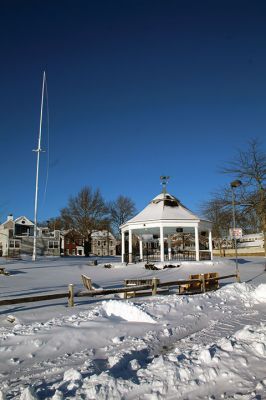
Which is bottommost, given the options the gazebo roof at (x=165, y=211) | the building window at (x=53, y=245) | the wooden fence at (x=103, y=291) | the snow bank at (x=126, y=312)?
the snow bank at (x=126, y=312)

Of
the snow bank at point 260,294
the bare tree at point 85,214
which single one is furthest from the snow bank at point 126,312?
the bare tree at point 85,214

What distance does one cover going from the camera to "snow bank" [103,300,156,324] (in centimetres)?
930

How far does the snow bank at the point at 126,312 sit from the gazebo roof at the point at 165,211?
18566mm

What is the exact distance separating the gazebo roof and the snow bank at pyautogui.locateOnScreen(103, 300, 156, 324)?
60.9ft

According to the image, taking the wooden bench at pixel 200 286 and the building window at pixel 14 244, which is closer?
the wooden bench at pixel 200 286

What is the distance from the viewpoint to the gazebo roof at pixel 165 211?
28.8 meters

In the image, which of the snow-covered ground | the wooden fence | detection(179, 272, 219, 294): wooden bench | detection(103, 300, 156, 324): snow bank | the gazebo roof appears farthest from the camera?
the gazebo roof

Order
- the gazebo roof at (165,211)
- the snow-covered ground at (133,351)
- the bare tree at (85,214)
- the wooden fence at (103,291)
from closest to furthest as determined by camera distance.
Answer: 1. the snow-covered ground at (133,351)
2. the wooden fence at (103,291)
3. the gazebo roof at (165,211)
4. the bare tree at (85,214)

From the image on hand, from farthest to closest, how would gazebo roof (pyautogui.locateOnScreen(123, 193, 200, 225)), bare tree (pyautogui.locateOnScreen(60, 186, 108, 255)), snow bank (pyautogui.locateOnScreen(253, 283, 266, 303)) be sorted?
1. bare tree (pyautogui.locateOnScreen(60, 186, 108, 255))
2. gazebo roof (pyautogui.locateOnScreen(123, 193, 200, 225))
3. snow bank (pyautogui.locateOnScreen(253, 283, 266, 303))

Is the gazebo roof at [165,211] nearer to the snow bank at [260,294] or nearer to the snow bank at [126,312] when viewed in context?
the snow bank at [260,294]

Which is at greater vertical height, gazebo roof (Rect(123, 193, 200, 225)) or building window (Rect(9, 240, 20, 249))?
gazebo roof (Rect(123, 193, 200, 225))

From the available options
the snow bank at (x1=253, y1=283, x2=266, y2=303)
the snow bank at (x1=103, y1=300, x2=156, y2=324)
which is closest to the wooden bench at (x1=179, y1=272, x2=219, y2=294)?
the snow bank at (x1=253, y1=283, x2=266, y2=303)

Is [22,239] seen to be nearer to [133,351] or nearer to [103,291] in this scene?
[103,291]

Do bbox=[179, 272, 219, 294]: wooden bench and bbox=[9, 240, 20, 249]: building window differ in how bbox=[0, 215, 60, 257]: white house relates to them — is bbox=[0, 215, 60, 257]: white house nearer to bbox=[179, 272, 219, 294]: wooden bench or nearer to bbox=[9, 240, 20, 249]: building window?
bbox=[9, 240, 20, 249]: building window
